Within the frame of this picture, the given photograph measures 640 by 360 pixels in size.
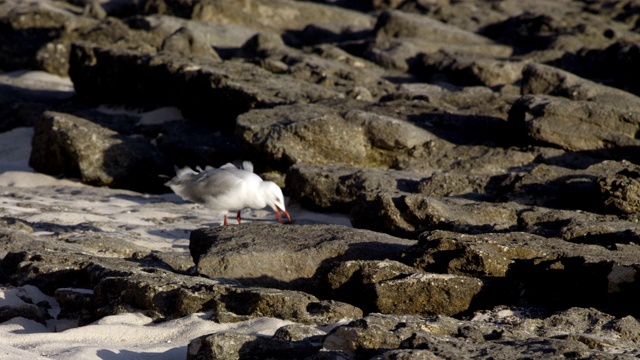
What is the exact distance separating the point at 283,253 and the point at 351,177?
2.63 metres

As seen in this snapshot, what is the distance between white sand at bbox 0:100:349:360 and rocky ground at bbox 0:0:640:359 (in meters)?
0.07

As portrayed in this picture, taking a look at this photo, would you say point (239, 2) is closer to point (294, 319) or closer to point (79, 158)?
point (79, 158)

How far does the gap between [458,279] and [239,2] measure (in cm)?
1511

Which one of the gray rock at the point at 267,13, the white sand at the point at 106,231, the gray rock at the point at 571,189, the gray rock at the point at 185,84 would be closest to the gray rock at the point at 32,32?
the gray rock at the point at 267,13

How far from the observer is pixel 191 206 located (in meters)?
9.20

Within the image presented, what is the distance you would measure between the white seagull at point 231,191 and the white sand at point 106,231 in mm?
343

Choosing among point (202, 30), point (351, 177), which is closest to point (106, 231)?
point (351, 177)

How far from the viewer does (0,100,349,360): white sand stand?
454 cm

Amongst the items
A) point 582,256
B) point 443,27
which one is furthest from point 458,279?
point 443,27

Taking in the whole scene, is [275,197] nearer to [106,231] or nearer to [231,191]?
[231,191]

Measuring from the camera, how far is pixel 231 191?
25.3ft

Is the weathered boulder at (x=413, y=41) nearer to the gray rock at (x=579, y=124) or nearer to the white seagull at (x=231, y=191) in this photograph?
the gray rock at (x=579, y=124)

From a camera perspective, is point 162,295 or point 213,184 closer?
point 162,295

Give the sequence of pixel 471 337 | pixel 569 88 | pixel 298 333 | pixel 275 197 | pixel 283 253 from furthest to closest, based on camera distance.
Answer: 1. pixel 569 88
2. pixel 275 197
3. pixel 283 253
4. pixel 298 333
5. pixel 471 337
